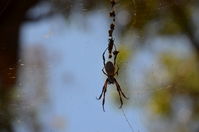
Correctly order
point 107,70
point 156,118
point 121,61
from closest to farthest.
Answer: point 107,70
point 121,61
point 156,118

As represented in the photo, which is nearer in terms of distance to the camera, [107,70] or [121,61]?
[107,70]

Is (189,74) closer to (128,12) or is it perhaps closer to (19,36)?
(128,12)

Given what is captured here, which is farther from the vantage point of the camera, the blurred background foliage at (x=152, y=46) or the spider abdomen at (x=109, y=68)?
the blurred background foliage at (x=152, y=46)

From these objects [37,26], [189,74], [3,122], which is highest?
[37,26]

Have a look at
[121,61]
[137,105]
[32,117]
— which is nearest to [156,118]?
[137,105]

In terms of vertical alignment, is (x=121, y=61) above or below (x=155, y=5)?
below

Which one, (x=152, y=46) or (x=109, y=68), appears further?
(x=152, y=46)

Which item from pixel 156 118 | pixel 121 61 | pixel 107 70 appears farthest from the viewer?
pixel 156 118

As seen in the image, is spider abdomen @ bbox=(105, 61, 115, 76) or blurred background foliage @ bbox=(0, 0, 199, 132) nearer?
spider abdomen @ bbox=(105, 61, 115, 76)
